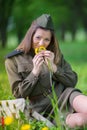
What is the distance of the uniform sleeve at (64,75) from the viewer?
4.75m

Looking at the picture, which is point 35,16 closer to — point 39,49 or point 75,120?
point 39,49

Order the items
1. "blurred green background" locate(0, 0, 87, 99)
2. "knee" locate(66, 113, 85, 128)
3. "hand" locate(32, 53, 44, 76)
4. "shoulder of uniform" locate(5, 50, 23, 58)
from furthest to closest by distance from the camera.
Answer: "blurred green background" locate(0, 0, 87, 99)
"shoulder of uniform" locate(5, 50, 23, 58)
"hand" locate(32, 53, 44, 76)
"knee" locate(66, 113, 85, 128)

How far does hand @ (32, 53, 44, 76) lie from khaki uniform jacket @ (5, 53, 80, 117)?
0.14 ft

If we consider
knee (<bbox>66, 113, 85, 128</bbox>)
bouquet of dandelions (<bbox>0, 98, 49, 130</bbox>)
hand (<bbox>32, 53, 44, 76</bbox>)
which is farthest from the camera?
hand (<bbox>32, 53, 44, 76</bbox>)

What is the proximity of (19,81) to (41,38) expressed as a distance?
17.7 inches

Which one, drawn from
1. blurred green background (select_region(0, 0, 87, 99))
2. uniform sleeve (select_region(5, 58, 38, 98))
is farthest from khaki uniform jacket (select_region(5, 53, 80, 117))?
blurred green background (select_region(0, 0, 87, 99))

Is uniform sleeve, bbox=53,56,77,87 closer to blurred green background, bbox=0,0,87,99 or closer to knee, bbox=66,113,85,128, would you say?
knee, bbox=66,113,85,128

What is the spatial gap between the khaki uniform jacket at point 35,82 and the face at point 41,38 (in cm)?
16

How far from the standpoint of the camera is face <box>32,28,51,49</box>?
4723 mm

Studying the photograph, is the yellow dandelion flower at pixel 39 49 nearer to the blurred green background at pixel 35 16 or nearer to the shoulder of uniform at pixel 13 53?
the shoulder of uniform at pixel 13 53

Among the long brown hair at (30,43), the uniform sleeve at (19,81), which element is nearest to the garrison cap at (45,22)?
the long brown hair at (30,43)

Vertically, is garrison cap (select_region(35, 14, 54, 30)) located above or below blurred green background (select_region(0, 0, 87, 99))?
above

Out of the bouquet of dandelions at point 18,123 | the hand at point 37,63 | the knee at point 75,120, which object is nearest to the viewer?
the bouquet of dandelions at point 18,123

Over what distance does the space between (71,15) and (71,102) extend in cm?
3353
